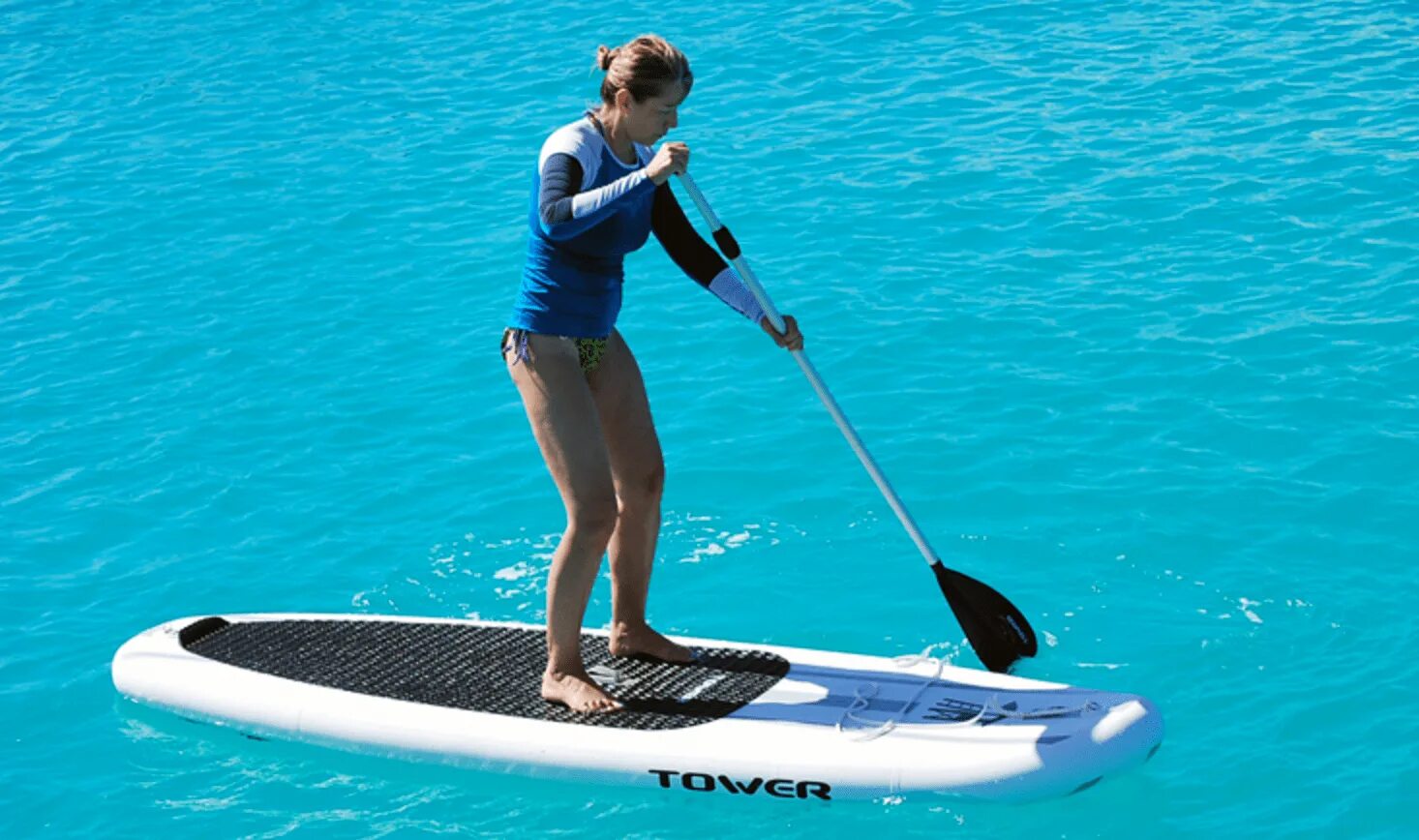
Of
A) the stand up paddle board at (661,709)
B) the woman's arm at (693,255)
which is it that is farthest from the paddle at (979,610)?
the woman's arm at (693,255)

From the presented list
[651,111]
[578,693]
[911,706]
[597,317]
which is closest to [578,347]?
[597,317]

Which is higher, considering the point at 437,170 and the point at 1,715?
the point at 437,170

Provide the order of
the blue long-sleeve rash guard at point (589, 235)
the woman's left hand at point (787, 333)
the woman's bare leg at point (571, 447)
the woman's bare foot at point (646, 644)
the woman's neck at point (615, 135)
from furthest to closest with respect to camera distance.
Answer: the woman's bare foot at point (646, 644) → the woman's left hand at point (787, 333) → the woman's bare leg at point (571, 447) → the woman's neck at point (615, 135) → the blue long-sleeve rash guard at point (589, 235)

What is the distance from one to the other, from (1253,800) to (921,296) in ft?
14.6

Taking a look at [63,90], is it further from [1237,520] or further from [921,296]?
[1237,520]

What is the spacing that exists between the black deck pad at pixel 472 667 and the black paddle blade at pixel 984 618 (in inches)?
25.3

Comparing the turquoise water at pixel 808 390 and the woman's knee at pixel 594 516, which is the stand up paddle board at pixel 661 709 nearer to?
the turquoise water at pixel 808 390

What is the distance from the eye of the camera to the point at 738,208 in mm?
11070

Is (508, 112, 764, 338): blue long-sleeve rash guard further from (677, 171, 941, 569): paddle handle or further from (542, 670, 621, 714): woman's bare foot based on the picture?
(542, 670, 621, 714): woman's bare foot

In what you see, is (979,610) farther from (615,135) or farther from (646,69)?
(646,69)

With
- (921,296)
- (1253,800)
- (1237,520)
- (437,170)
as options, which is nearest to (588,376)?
(1253,800)

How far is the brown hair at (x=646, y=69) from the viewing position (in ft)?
17.7

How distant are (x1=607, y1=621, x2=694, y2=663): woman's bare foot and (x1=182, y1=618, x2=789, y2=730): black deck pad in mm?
32

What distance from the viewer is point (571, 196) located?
5438 millimetres
